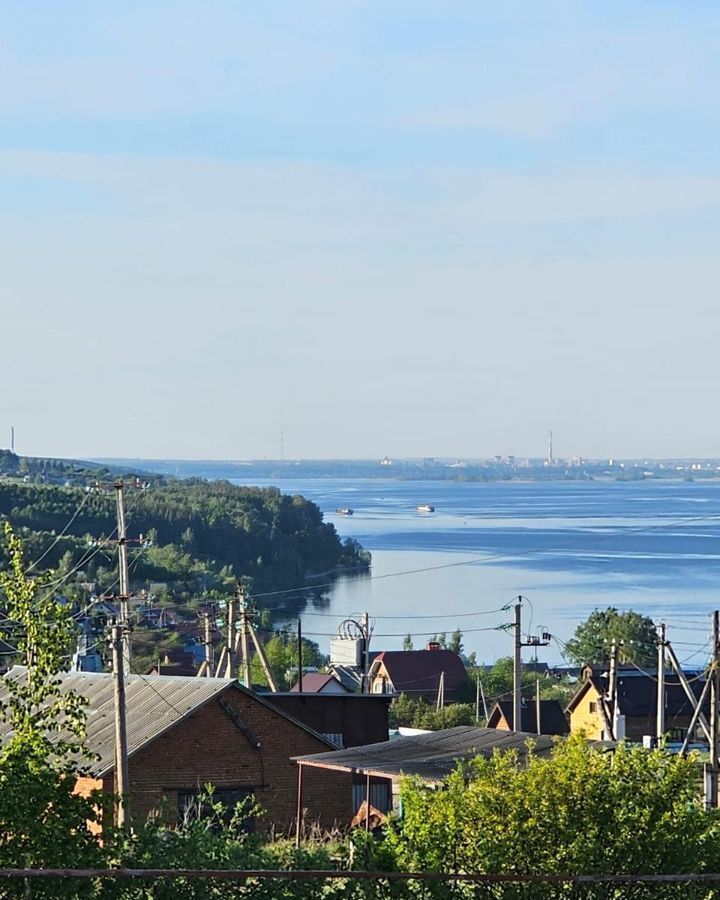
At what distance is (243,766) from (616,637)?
38.3m

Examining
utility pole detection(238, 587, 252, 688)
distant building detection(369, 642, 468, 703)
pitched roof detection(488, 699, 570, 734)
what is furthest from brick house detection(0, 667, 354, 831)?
distant building detection(369, 642, 468, 703)

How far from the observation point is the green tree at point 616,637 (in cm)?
6266

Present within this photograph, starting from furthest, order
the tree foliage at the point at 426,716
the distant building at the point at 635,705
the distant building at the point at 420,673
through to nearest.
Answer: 1. the distant building at the point at 420,673
2. the tree foliage at the point at 426,716
3. the distant building at the point at 635,705

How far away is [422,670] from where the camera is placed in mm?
63062

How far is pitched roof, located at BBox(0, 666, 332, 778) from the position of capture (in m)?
23.1

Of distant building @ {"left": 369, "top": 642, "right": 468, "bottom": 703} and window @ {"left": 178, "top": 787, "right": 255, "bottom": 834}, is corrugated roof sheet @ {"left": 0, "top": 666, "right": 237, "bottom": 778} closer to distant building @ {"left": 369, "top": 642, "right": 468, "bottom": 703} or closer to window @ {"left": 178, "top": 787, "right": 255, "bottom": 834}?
window @ {"left": 178, "top": 787, "right": 255, "bottom": 834}

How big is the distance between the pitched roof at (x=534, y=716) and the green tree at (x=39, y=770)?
125 ft

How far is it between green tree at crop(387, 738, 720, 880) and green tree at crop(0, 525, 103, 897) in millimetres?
2887

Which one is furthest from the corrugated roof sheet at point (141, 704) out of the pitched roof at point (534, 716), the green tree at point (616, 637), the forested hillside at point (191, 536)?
the forested hillside at point (191, 536)

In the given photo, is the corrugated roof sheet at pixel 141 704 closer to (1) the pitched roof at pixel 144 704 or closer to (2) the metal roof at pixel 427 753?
(1) the pitched roof at pixel 144 704

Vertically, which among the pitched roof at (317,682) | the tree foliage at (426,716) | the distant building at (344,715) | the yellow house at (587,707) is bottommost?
the tree foliage at (426,716)

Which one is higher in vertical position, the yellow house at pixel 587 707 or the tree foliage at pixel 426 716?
the yellow house at pixel 587 707

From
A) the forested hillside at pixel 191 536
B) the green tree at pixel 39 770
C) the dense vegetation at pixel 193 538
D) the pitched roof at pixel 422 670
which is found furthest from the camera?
the forested hillside at pixel 191 536

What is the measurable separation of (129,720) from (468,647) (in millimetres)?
64284
